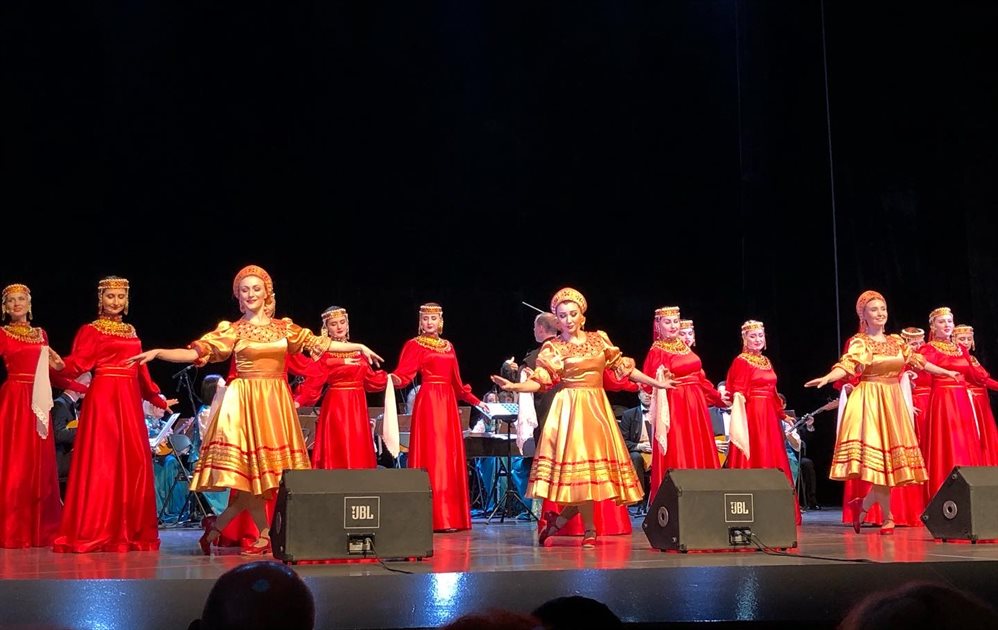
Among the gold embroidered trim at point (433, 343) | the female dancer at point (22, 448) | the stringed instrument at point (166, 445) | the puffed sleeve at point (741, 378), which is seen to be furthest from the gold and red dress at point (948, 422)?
the female dancer at point (22, 448)

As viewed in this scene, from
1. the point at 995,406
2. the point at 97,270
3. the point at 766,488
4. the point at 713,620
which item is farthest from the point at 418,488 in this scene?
the point at 995,406

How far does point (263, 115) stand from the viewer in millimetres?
11078

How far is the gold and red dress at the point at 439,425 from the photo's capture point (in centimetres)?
845

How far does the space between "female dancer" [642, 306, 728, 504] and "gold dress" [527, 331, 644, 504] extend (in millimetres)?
1787

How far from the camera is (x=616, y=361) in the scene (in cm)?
675

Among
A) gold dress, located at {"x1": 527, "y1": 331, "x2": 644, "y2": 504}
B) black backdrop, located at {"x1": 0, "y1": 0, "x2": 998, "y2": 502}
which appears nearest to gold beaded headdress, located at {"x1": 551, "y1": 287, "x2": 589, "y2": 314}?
gold dress, located at {"x1": 527, "y1": 331, "x2": 644, "y2": 504}

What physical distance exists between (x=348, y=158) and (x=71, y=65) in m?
2.72

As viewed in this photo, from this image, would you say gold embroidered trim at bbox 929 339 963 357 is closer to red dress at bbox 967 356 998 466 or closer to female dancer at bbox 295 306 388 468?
red dress at bbox 967 356 998 466

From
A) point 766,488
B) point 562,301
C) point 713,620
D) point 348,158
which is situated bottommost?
point 713,620

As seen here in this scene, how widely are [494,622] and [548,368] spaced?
15.7ft

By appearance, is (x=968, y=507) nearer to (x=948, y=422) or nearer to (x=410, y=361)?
(x=948, y=422)

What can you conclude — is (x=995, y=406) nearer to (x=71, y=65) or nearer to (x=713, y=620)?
(x=713, y=620)

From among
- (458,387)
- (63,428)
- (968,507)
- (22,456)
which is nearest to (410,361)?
(458,387)

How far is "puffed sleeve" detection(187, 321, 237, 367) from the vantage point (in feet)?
19.9
